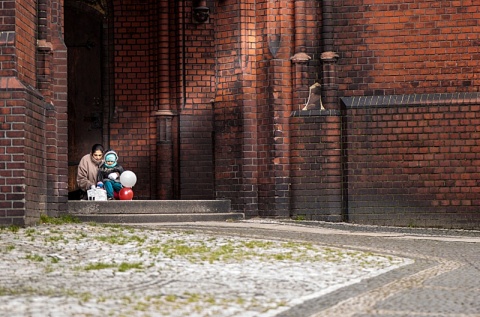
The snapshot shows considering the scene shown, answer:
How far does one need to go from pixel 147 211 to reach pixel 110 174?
1594mm

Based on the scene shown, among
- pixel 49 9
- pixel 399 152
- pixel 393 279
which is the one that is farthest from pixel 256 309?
pixel 399 152

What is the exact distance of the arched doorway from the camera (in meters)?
22.3

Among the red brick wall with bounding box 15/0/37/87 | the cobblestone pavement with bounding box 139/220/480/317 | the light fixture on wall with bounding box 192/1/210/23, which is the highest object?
the light fixture on wall with bounding box 192/1/210/23

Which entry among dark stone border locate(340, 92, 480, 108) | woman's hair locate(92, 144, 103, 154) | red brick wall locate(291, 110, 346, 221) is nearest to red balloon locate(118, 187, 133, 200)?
woman's hair locate(92, 144, 103, 154)

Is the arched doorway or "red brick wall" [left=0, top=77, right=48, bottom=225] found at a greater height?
the arched doorway

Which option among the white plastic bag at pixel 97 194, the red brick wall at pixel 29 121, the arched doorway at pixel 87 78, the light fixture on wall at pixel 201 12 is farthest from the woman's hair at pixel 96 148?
the light fixture on wall at pixel 201 12

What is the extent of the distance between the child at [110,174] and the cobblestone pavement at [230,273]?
4023 millimetres

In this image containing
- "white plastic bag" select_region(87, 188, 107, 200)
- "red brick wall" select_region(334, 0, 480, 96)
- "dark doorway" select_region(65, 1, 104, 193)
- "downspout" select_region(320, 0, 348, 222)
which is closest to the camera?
"white plastic bag" select_region(87, 188, 107, 200)

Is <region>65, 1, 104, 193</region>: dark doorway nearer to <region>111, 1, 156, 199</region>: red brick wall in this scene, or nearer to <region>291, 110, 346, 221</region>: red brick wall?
<region>111, 1, 156, 199</region>: red brick wall

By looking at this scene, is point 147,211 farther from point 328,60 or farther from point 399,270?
point 399,270

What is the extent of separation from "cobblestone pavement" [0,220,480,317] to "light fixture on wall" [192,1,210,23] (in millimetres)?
5906

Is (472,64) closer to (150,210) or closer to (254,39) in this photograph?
(254,39)

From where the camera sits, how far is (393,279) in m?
10.8

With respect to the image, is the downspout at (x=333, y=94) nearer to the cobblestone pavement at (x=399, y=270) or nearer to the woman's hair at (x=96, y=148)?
the cobblestone pavement at (x=399, y=270)
